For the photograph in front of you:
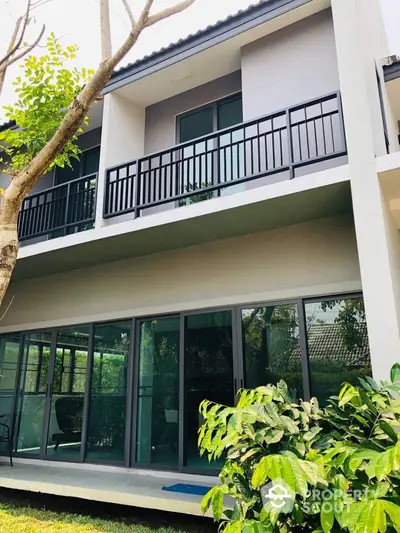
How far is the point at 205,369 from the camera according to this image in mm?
5043

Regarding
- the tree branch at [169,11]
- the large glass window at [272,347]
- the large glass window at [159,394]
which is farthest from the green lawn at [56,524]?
the tree branch at [169,11]

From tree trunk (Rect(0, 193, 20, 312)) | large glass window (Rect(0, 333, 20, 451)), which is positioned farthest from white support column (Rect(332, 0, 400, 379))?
large glass window (Rect(0, 333, 20, 451))

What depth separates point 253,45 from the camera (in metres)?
5.59

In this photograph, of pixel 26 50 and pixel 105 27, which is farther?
pixel 26 50

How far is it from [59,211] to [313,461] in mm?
5492

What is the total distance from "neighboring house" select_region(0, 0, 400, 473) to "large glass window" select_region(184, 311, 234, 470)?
0.02 m

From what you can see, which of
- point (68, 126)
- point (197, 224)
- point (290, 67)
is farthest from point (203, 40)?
point (68, 126)

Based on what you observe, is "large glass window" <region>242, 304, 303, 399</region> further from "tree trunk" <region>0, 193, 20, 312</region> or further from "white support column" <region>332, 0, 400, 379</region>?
"tree trunk" <region>0, 193, 20, 312</region>

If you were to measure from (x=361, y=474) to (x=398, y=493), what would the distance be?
17cm

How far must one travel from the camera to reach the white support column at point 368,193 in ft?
10.7

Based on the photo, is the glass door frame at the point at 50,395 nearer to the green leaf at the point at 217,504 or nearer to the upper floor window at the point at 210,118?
the upper floor window at the point at 210,118

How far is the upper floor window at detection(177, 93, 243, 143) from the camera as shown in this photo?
6.03m

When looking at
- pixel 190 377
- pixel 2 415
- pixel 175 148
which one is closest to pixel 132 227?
pixel 175 148

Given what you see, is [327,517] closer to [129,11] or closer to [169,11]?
[169,11]
